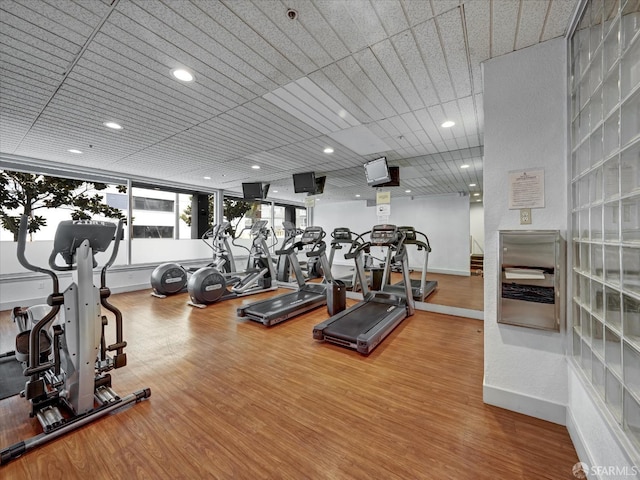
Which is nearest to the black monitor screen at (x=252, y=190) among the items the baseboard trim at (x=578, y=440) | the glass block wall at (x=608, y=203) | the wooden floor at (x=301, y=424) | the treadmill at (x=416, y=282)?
the treadmill at (x=416, y=282)

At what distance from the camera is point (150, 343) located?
3176mm

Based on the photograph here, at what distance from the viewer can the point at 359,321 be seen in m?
3.47

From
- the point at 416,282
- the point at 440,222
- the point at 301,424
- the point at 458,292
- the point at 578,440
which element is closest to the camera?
the point at 578,440

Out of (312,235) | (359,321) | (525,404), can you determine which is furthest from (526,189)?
(312,235)

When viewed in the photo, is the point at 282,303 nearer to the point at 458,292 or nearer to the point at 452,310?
the point at 452,310

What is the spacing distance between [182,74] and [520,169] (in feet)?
9.47

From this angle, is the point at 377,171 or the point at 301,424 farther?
the point at 377,171

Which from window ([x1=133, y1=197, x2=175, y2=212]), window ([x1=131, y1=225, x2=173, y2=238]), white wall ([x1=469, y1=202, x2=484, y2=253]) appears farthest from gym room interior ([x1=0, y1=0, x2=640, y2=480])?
white wall ([x1=469, y1=202, x2=484, y2=253])

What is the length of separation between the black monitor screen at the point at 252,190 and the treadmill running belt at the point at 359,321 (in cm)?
421

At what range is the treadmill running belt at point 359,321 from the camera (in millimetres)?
Result: 3076

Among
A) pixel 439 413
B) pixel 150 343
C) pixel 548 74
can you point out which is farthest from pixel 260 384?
pixel 548 74

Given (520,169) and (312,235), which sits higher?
(520,169)

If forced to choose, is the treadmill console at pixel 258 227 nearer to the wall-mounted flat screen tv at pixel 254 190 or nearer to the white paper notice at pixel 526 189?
the wall-mounted flat screen tv at pixel 254 190

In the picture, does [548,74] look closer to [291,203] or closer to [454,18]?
[454,18]
